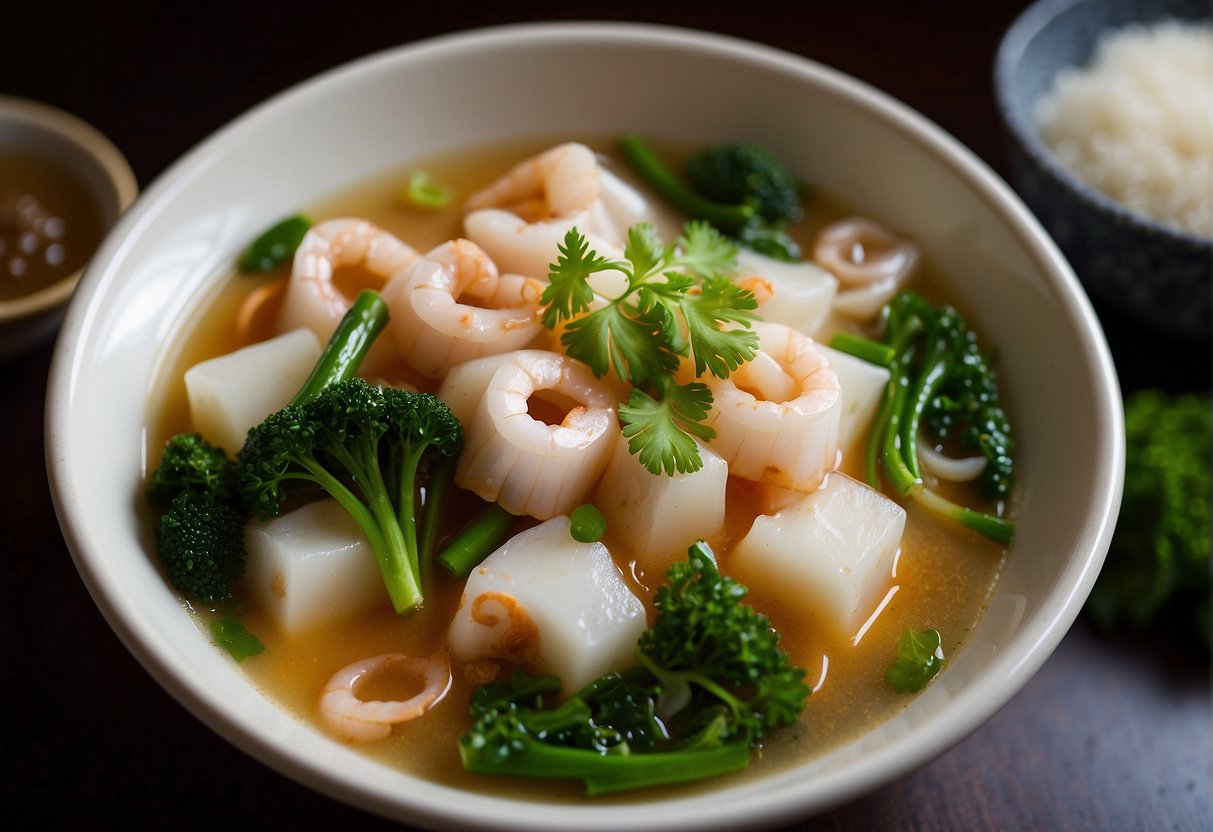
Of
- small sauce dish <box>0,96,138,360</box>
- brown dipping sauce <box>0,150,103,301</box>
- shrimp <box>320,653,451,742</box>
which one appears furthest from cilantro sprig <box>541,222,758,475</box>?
brown dipping sauce <box>0,150,103,301</box>

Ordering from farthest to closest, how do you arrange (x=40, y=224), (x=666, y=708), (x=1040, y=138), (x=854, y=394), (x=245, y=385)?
1. (x=1040, y=138)
2. (x=40, y=224)
3. (x=854, y=394)
4. (x=245, y=385)
5. (x=666, y=708)

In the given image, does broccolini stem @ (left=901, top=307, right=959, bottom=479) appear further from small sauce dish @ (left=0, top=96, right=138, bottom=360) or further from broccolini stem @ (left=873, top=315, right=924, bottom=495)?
small sauce dish @ (left=0, top=96, right=138, bottom=360)

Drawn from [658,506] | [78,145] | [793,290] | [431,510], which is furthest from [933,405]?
[78,145]

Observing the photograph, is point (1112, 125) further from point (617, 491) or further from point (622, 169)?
point (617, 491)

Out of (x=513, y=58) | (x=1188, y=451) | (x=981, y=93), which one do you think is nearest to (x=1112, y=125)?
(x=981, y=93)

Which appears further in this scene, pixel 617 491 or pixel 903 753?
pixel 617 491

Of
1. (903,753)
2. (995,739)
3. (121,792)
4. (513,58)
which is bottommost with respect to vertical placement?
(995,739)

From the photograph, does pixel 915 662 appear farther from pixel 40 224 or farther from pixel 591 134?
pixel 40 224
